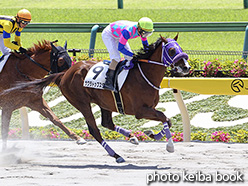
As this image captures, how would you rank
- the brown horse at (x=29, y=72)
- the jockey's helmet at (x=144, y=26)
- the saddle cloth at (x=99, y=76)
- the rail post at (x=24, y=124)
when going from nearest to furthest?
the jockey's helmet at (x=144, y=26), the saddle cloth at (x=99, y=76), the brown horse at (x=29, y=72), the rail post at (x=24, y=124)

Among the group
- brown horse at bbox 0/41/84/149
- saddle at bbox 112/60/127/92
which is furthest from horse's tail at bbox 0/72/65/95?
saddle at bbox 112/60/127/92

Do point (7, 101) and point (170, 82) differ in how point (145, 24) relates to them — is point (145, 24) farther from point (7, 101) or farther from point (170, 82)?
point (7, 101)

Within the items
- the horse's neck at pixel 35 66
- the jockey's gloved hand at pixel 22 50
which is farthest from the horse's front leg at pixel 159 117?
the jockey's gloved hand at pixel 22 50

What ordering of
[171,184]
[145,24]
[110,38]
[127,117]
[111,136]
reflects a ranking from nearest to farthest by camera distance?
[171,184], [145,24], [110,38], [111,136], [127,117]

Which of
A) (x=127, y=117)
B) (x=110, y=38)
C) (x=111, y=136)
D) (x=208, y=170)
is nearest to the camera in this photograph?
(x=208, y=170)

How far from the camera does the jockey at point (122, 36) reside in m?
6.16

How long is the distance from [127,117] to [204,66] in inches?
57.5

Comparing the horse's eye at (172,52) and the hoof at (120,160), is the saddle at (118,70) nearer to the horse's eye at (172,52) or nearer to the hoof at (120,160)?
the horse's eye at (172,52)

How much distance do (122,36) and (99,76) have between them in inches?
22.9

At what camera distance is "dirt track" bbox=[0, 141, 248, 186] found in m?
5.38

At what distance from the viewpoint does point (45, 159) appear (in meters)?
6.68

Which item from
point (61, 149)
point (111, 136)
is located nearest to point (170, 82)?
point (111, 136)

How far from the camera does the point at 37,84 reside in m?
6.89

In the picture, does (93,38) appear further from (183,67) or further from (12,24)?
(183,67)
